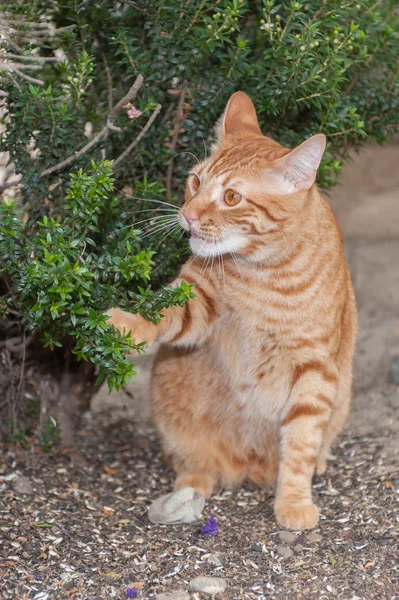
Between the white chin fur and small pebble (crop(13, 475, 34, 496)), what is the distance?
1.49m

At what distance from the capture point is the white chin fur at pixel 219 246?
349 cm

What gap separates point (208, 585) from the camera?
3.15m

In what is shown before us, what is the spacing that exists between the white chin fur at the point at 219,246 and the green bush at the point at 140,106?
26 centimetres

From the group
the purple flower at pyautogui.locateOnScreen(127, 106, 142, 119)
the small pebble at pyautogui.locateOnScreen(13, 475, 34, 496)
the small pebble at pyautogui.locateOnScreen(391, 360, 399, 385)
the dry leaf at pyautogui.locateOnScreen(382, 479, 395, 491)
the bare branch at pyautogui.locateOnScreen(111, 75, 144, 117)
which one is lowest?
the small pebble at pyautogui.locateOnScreen(391, 360, 399, 385)

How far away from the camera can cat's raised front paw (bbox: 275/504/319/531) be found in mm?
3617

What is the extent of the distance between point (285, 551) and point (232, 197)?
1.59 metres

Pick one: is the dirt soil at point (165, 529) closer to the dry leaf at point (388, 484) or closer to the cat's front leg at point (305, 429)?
the dry leaf at point (388, 484)

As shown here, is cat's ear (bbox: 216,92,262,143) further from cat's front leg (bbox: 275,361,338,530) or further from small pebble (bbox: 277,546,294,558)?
small pebble (bbox: 277,546,294,558)

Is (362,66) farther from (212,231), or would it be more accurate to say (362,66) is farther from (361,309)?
(361,309)

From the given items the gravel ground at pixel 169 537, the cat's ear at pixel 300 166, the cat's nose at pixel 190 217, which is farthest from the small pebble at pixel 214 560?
the cat's ear at pixel 300 166

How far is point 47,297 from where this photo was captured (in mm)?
2998

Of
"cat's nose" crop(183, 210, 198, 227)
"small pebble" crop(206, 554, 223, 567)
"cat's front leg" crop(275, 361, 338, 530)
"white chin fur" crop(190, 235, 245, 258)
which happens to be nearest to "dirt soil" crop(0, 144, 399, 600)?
"small pebble" crop(206, 554, 223, 567)

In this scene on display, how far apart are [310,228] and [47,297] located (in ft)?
4.29

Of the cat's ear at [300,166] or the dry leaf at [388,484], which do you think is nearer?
the cat's ear at [300,166]
